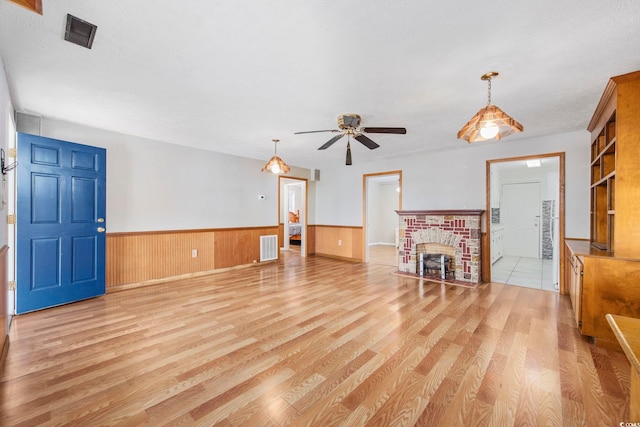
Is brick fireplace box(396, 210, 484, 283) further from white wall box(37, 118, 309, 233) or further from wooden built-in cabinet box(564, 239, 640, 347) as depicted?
white wall box(37, 118, 309, 233)

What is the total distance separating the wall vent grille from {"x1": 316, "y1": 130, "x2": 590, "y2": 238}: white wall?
1.58m

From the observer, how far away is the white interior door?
680 centimetres

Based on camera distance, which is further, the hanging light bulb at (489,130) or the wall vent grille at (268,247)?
the wall vent grille at (268,247)

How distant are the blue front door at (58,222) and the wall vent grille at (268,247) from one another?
291 centimetres

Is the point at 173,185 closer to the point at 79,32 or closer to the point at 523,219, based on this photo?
the point at 79,32

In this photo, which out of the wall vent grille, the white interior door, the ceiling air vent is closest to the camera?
the ceiling air vent

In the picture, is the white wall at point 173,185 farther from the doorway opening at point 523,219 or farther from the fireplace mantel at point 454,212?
the doorway opening at point 523,219

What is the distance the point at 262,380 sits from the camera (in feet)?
6.28

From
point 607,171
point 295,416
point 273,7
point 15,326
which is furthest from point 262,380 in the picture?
point 607,171

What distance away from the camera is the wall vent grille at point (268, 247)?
6152mm

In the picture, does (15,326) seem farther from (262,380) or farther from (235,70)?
(235,70)

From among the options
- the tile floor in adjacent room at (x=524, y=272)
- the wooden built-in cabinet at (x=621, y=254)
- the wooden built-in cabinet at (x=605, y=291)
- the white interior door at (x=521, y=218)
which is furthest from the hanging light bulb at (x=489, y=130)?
the white interior door at (x=521, y=218)

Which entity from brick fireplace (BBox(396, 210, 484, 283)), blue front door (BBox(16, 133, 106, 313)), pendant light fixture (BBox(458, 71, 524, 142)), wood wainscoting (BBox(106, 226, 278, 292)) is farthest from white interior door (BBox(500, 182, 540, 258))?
blue front door (BBox(16, 133, 106, 313))

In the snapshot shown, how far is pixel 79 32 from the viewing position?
183cm
